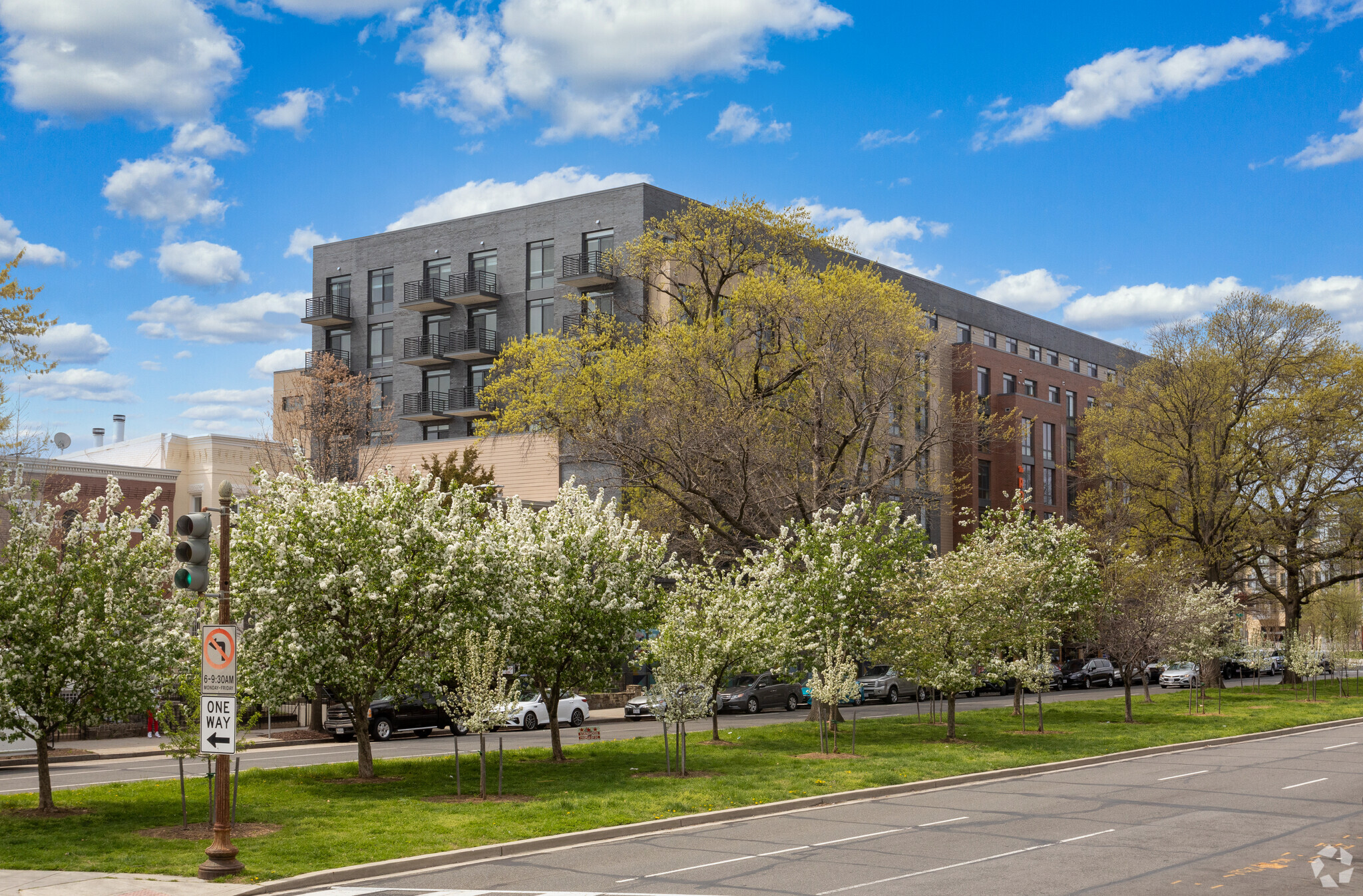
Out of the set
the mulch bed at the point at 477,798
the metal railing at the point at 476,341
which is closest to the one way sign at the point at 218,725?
the mulch bed at the point at 477,798

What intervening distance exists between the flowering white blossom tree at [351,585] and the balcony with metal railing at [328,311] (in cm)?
4508

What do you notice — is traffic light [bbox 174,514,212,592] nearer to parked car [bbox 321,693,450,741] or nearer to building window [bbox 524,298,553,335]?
parked car [bbox 321,693,450,741]

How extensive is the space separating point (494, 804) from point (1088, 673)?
52.3 meters

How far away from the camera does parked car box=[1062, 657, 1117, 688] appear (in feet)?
209

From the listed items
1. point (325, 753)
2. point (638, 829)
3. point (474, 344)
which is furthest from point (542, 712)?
point (474, 344)

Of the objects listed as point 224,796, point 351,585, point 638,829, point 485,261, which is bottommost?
point 638,829

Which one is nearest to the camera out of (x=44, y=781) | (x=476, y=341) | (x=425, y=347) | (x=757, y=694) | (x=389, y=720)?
(x=44, y=781)

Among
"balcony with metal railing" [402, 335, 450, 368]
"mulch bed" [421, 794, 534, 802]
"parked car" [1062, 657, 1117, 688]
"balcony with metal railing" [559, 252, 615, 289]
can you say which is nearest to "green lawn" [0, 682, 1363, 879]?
"mulch bed" [421, 794, 534, 802]

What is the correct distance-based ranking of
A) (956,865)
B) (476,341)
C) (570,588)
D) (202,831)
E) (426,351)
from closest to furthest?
(956,865) < (202,831) < (570,588) < (476,341) < (426,351)

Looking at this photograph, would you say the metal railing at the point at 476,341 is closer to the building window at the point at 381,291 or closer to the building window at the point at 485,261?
the building window at the point at 485,261

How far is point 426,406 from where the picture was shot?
61.2m

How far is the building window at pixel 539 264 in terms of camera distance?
58.3 metres

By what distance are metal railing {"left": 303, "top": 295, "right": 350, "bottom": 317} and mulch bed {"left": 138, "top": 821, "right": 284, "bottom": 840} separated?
5114cm

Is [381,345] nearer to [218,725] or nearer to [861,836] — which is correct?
[218,725]
